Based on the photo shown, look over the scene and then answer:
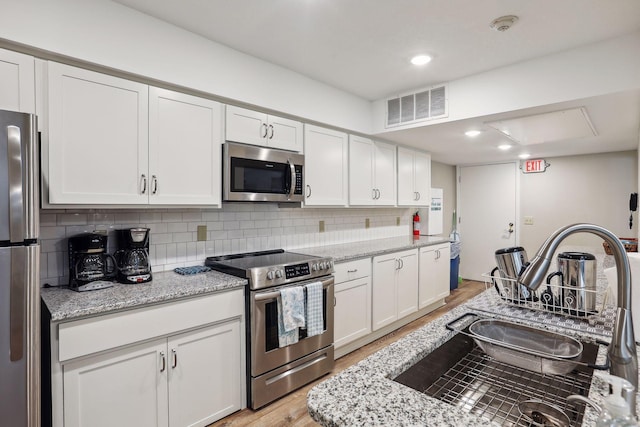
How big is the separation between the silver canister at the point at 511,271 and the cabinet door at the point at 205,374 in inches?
61.7

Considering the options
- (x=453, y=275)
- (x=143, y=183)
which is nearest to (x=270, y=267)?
(x=143, y=183)

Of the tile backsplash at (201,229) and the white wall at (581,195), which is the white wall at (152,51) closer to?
the tile backsplash at (201,229)

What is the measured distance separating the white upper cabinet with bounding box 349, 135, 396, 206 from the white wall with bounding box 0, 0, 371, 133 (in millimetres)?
646

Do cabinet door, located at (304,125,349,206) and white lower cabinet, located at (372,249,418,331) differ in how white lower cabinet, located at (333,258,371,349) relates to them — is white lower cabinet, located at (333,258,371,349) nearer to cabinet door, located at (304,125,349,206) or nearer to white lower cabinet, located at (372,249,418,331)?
white lower cabinet, located at (372,249,418,331)

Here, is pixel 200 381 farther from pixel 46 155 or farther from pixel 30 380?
pixel 46 155

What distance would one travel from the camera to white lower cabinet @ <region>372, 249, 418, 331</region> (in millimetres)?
3412

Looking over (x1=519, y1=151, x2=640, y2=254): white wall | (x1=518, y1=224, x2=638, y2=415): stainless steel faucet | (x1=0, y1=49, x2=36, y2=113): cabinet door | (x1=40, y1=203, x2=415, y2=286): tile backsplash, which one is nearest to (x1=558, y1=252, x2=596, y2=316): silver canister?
(x1=518, y1=224, x2=638, y2=415): stainless steel faucet

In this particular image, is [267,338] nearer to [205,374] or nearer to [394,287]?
[205,374]

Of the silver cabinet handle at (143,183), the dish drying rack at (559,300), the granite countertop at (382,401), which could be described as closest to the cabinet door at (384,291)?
the dish drying rack at (559,300)

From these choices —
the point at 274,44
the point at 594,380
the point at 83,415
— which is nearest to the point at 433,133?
the point at 274,44

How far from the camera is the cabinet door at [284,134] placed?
2.74 m

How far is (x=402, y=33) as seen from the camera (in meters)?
2.21

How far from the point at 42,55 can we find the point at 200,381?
1966 millimetres

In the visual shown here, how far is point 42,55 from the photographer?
1772 mm
